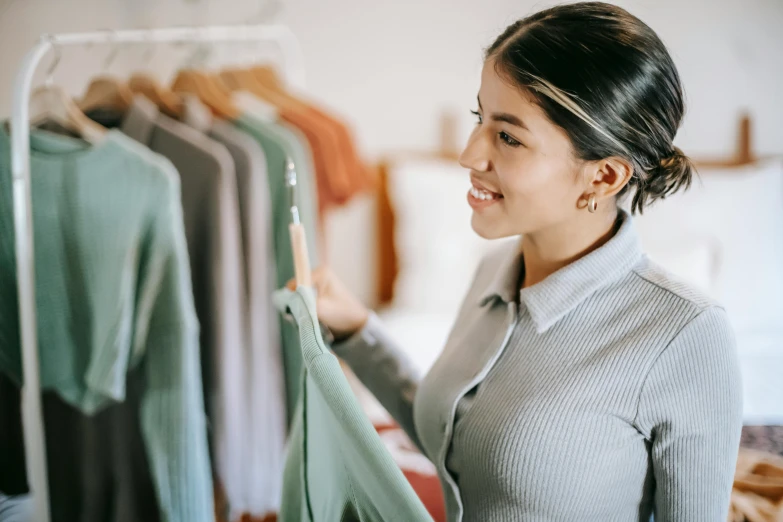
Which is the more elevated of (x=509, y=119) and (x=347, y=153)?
(x=509, y=119)

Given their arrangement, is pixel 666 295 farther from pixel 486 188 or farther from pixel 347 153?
pixel 347 153

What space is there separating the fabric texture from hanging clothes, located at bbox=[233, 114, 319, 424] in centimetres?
34

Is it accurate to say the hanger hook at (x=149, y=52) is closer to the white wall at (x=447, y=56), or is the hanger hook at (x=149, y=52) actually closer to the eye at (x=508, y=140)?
the white wall at (x=447, y=56)

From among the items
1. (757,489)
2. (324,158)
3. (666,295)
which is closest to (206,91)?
(324,158)

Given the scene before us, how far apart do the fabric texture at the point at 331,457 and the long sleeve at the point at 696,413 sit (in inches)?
11.6

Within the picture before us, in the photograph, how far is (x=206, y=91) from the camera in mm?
1163

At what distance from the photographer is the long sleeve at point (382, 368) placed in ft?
3.02

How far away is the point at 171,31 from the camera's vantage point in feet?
3.23

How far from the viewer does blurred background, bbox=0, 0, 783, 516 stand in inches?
61.6

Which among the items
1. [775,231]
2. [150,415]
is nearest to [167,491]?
[150,415]

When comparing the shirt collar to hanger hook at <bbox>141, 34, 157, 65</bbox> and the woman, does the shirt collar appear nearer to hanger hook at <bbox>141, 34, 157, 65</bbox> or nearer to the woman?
the woman

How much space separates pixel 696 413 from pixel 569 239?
0.25 metres

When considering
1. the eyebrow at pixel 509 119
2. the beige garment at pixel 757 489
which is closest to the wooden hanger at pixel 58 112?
the eyebrow at pixel 509 119

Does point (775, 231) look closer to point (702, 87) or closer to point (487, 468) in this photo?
point (702, 87)
